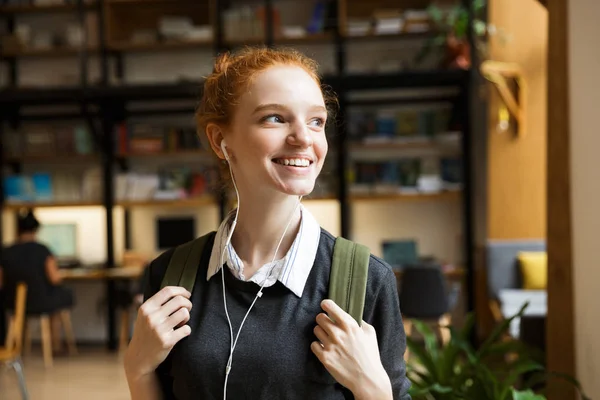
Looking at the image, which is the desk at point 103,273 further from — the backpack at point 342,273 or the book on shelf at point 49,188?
the backpack at point 342,273

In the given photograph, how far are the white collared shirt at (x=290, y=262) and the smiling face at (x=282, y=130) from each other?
0.29 feet

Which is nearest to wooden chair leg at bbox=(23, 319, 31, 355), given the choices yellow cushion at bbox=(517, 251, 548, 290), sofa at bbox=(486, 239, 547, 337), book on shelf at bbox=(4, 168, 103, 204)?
book on shelf at bbox=(4, 168, 103, 204)

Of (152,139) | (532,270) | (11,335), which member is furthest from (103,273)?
(532,270)

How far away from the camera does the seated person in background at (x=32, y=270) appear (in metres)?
7.00

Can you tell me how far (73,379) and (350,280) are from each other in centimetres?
593

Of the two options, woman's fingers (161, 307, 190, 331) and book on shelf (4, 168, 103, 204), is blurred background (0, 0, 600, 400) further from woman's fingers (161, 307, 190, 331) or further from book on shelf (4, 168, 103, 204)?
woman's fingers (161, 307, 190, 331)

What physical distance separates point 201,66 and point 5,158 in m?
2.23

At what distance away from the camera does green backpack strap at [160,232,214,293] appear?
126cm

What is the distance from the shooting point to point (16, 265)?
704 centimetres

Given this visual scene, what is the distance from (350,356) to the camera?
114 centimetres

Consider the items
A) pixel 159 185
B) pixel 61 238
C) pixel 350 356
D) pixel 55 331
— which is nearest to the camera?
pixel 350 356

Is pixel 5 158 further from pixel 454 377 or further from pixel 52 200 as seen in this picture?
pixel 454 377

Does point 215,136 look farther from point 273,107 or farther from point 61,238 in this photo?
point 61,238

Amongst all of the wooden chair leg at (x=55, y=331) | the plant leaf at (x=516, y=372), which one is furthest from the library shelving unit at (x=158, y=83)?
the plant leaf at (x=516, y=372)
